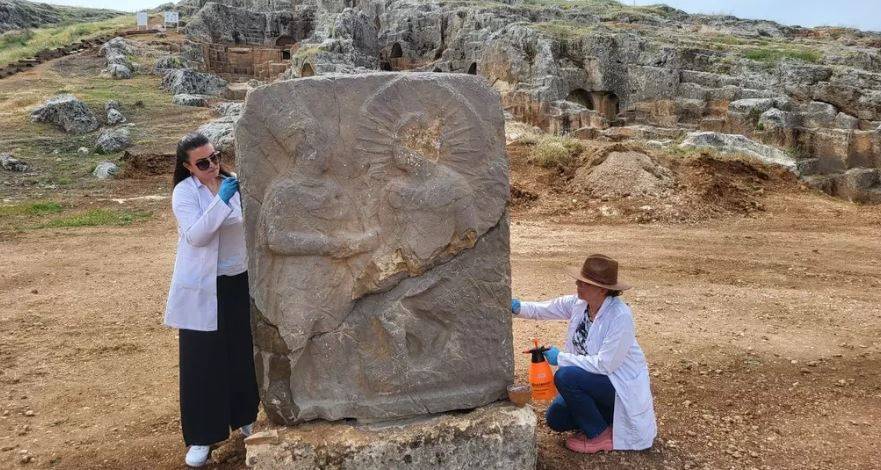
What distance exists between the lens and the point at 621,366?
13.1 feet

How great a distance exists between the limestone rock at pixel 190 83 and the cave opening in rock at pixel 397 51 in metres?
11.0

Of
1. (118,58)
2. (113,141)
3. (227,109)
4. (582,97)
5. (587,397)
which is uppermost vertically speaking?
(118,58)

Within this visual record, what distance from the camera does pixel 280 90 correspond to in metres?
3.69

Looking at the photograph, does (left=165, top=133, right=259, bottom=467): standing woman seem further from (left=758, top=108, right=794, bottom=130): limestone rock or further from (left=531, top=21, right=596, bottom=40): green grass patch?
(left=531, top=21, right=596, bottom=40): green grass patch

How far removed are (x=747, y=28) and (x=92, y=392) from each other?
42.2 m

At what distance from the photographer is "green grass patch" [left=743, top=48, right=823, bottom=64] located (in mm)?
21516

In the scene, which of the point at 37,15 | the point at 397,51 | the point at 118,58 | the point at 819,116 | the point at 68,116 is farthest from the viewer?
the point at 37,15

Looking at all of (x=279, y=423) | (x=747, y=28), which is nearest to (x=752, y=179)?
(x=279, y=423)

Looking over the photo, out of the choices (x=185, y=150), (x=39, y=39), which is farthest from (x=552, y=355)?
(x=39, y=39)

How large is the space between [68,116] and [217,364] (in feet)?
56.0

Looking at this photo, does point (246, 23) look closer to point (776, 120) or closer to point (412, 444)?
point (776, 120)

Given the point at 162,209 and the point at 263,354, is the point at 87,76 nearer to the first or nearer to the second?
the point at 162,209

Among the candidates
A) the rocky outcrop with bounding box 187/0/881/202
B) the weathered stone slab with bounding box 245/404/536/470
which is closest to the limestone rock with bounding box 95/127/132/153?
the rocky outcrop with bounding box 187/0/881/202

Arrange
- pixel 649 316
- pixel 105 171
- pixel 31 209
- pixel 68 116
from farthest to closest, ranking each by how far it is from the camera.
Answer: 1. pixel 68 116
2. pixel 105 171
3. pixel 31 209
4. pixel 649 316
